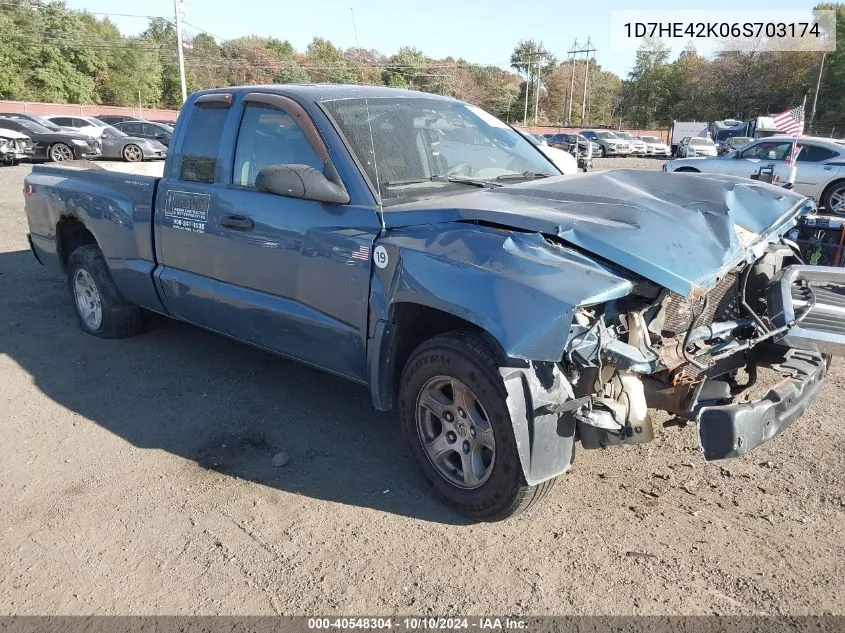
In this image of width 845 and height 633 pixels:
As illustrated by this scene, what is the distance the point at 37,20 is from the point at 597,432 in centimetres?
6551

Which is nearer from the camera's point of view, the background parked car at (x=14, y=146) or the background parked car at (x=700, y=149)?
the background parked car at (x=14, y=146)

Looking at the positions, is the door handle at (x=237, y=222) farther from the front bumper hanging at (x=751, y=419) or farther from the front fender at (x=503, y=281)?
the front bumper hanging at (x=751, y=419)

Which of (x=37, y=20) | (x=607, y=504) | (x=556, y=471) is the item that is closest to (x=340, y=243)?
(x=556, y=471)

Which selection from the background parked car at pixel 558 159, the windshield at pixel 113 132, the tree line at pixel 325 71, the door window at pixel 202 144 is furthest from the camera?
the tree line at pixel 325 71

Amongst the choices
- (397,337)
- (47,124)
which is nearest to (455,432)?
(397,337)

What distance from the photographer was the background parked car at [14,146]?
66.1 feet

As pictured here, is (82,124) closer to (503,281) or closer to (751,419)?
(503,281)

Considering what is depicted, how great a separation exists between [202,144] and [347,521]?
2.71 metres

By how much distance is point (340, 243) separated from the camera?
11.1 ft

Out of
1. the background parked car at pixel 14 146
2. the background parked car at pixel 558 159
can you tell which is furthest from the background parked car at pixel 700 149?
the background parked car at pixel 558 159

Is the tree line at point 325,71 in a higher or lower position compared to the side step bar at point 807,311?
higher

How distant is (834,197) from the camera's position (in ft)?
47.6

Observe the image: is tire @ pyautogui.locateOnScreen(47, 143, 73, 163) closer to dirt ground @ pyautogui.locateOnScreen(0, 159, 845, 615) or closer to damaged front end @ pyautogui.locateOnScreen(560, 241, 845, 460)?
dirt ground @ pyautogui.locateOnScreen(0, 159, 845, 615)

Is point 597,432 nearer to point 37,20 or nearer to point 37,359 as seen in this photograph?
point 37,359
